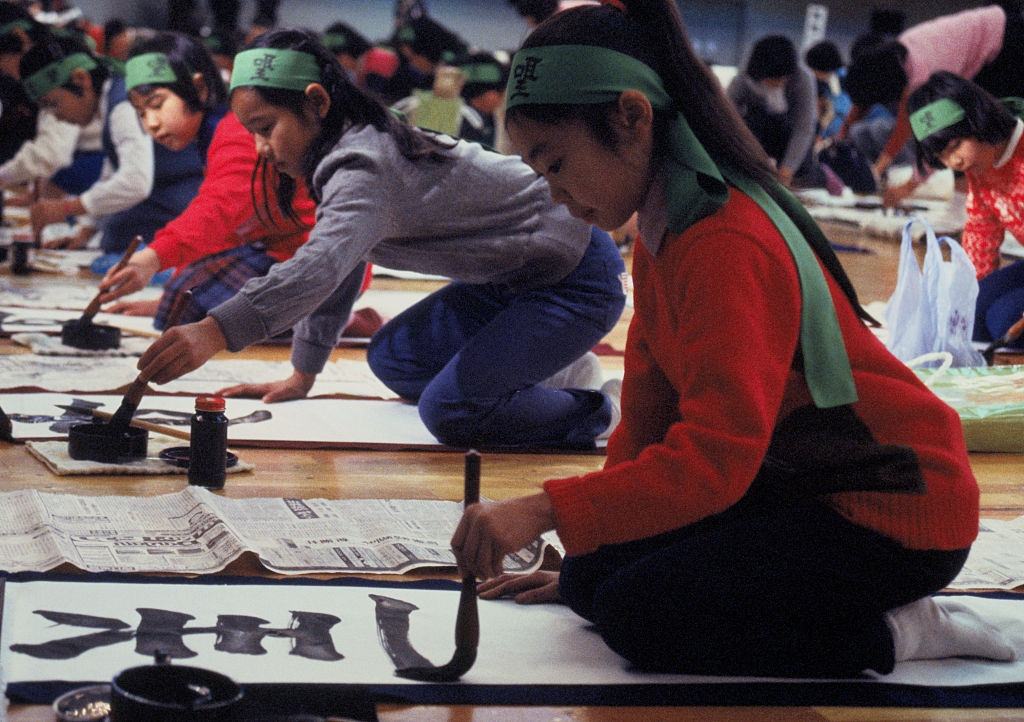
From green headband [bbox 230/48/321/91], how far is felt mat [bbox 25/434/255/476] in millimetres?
644

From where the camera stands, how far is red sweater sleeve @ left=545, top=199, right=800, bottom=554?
1.33 meters

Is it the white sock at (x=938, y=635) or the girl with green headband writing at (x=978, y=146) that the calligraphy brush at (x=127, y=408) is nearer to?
the white sock at (x=938, y=635)

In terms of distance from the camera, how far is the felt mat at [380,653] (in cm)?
141

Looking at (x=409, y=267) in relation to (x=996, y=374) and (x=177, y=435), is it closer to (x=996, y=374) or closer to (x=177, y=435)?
(x=177, y=435)

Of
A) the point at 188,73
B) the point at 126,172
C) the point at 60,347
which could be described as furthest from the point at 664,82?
the point at 126,172

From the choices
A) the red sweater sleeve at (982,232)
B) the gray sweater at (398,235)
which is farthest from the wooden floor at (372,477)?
the red sweater sleeve at (982,232)

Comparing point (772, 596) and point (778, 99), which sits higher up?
point (778, 99)

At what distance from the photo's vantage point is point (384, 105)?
8.10ft

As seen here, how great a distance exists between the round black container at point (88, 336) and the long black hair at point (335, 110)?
992mm

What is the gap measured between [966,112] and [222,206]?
180 centimetres

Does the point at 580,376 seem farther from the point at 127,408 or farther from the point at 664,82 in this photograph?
the point at 664,82

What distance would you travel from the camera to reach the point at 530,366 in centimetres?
258

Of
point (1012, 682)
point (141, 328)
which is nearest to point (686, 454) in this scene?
point (1012, 682)

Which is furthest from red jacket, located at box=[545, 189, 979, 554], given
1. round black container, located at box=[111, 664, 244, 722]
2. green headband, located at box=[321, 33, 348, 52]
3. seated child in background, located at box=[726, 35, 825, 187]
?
green headband, located at box=[321, 33, 348, 52]
